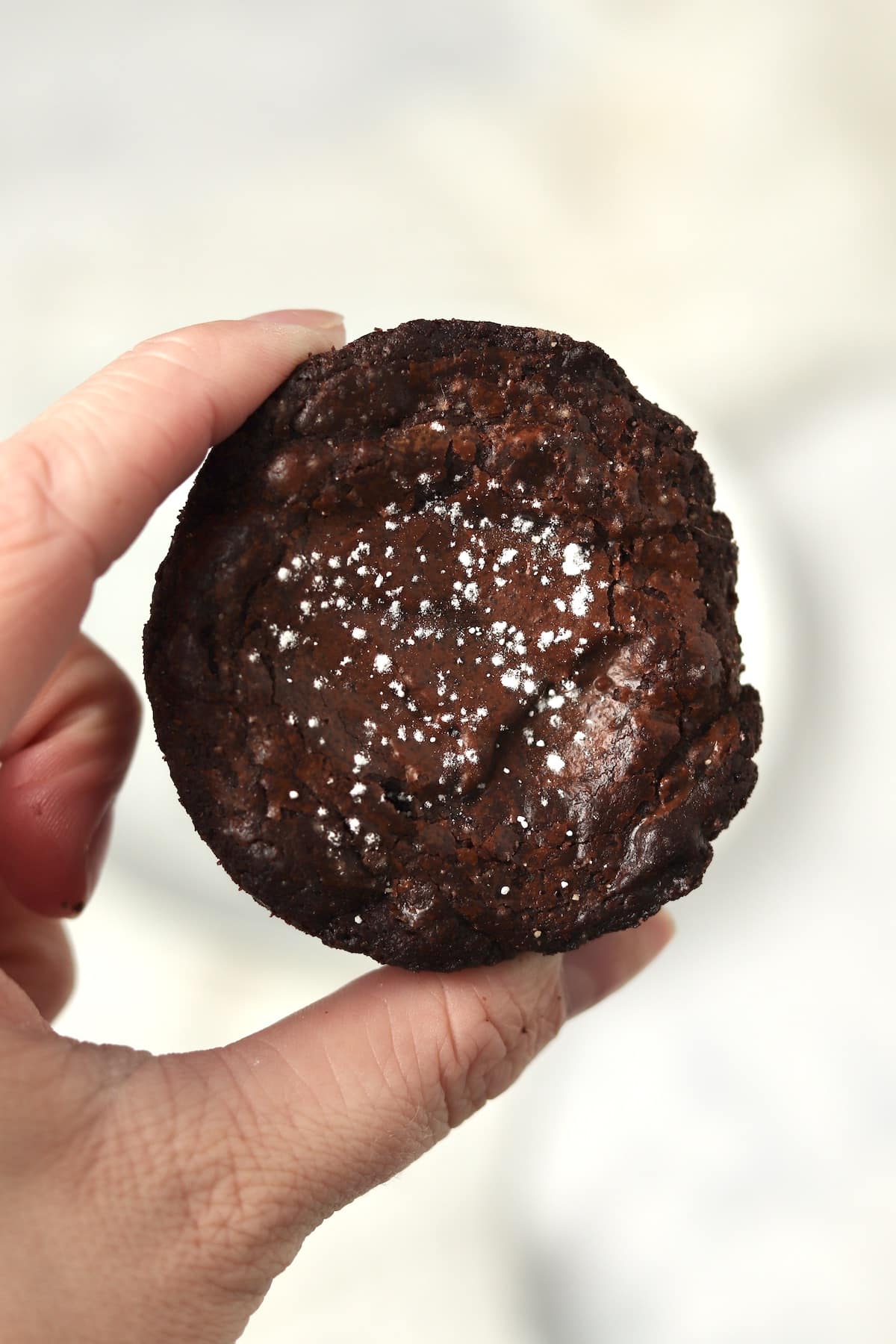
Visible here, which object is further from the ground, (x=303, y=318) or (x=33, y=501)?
(x=303, y=318)

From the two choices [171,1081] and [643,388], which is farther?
[643,388]

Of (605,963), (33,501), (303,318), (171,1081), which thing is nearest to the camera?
(33,501)

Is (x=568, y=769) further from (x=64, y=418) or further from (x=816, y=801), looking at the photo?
(x=816, y=801)

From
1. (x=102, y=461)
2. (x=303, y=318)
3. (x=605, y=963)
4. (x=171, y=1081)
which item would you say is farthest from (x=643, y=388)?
(x=171, y=1081)

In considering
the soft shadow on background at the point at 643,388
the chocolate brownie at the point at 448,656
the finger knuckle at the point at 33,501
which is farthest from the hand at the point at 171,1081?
the soft shadow on background at the point at 643,388

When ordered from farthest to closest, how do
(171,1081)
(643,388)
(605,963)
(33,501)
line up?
(643,388) → (605,963) → (171,1081) → (33,501)

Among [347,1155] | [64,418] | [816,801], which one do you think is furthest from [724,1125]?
[64,418]

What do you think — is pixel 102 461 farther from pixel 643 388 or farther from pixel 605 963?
pixel 643 388

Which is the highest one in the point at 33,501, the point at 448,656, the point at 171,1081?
the point at 33,501
